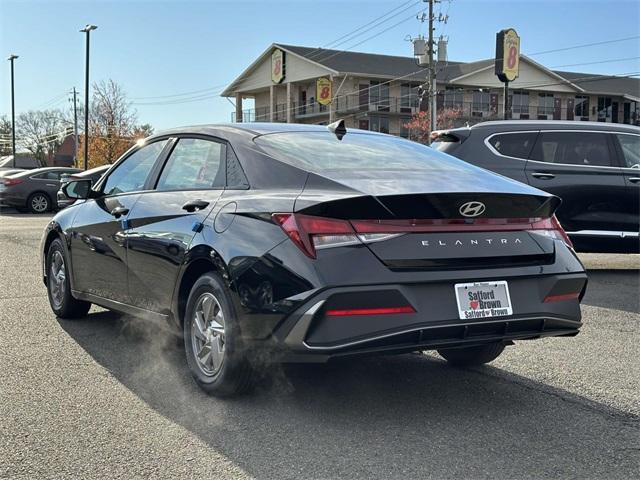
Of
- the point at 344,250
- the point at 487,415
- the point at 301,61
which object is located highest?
the point at 301,61

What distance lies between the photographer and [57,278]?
20.4 ft

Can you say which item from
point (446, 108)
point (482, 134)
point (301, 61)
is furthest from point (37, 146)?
point (482, 134)

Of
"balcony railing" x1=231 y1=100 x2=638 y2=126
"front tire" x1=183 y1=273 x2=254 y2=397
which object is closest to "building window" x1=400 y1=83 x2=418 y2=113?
"balcony railing" x1=231 y1=100 x2=638 y2=126

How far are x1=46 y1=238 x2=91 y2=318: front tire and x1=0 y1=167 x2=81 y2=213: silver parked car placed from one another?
A: 16341 millimetres

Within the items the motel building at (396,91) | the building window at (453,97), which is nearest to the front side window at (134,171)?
the motel building at (396,91)

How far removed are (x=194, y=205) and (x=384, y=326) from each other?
150cm

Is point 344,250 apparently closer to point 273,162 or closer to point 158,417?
point 273,162

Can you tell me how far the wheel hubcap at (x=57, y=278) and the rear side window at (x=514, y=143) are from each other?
5.16 meters

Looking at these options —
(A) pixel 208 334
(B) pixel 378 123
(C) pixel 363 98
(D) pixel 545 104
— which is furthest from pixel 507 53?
(A) pixel 208 334

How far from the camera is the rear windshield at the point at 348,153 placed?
3.99 metres

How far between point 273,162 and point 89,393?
172 centimetres

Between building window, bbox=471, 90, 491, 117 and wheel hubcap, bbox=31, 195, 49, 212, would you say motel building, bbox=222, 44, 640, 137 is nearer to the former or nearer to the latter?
building window, bbox=471, 90, 491, 117

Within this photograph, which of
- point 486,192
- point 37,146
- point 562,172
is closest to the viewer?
point 486,192

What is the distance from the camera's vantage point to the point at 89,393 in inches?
161
